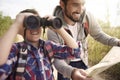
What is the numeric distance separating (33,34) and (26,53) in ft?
0.48

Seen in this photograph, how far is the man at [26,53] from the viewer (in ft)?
7.86

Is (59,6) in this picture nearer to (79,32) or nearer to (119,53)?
(79,32)

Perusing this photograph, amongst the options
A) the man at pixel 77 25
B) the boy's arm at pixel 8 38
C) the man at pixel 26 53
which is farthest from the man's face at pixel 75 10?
the boy's arm at pixel 8 38

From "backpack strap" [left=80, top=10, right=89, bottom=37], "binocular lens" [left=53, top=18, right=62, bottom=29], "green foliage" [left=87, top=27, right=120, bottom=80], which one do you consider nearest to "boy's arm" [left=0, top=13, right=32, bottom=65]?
"binocular lens" [left=53, top=18, right=62, bottom=29]

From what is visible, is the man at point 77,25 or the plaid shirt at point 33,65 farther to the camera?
the man at point 77,25

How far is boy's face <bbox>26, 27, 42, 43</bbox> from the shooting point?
2506mm

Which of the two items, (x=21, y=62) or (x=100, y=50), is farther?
(x=100, y=50)

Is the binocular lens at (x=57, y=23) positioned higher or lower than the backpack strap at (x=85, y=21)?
higher

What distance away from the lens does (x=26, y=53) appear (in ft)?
8.25

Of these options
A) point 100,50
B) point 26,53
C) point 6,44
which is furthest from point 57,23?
point 100,50

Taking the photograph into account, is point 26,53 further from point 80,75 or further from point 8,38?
point 80,75

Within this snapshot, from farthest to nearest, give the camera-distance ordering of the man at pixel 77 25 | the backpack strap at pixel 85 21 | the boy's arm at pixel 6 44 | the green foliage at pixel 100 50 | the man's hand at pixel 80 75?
the green foliage at pixel 100 50
the backpack strap at pixel 85 21
the man at pixel 77 25
the man's hand at pixel 80 75
the boy's arm at pixel 6 44

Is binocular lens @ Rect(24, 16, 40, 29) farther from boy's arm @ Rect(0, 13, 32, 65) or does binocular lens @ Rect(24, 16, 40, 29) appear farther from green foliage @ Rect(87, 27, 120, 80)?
green foliage @ Rect(87, 27, 120, 80)

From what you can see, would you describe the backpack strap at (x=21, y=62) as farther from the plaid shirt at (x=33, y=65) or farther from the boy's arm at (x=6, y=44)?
the boy's arm at (x=6, y=44)
